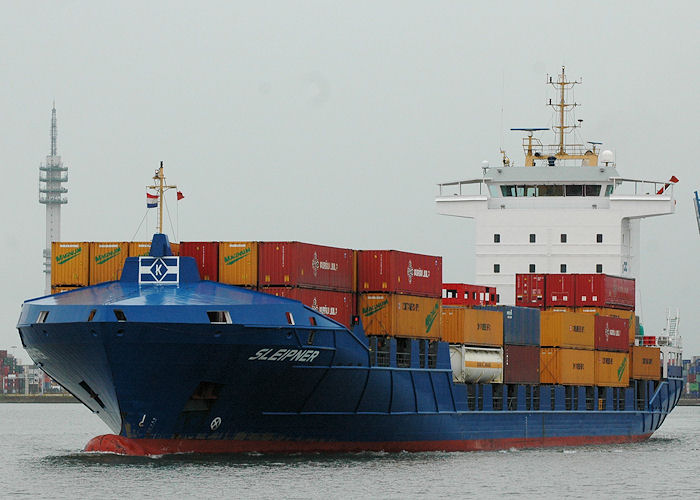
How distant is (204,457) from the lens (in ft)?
136

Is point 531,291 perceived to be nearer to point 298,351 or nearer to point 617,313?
point 617,313

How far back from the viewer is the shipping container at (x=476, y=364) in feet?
159

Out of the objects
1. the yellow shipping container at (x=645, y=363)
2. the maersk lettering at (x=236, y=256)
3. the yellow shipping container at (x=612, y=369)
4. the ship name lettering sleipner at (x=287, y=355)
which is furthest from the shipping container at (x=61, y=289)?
the yellow shipping container at (x=645, y=363)

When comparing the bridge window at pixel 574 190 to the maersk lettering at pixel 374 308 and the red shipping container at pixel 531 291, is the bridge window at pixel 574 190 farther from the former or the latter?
the maersk lettering at pixel 374 308

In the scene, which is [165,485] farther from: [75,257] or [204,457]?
[75,257]

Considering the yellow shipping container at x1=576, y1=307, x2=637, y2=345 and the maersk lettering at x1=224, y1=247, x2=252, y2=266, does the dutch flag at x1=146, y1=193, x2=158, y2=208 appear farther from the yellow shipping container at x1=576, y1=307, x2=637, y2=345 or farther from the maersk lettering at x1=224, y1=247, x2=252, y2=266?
the yellow shipping container at x1=576, y1=307, x2=637, y2=345

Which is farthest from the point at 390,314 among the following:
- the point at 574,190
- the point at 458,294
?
the point at 574,190

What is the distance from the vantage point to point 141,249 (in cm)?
4312

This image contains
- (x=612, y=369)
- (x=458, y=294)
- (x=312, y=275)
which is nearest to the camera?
(x=312, y=275)

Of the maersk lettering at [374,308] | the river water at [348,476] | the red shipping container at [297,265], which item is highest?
the red shipping container at [297,265]

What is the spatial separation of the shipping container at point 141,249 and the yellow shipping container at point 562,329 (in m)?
15.6

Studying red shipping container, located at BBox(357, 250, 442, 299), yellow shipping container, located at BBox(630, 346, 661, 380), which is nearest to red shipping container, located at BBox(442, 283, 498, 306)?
red shipping container, located at BBox(357, 250, 442, 299)

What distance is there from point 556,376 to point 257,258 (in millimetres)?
15806

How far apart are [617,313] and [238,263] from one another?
21.0 m
